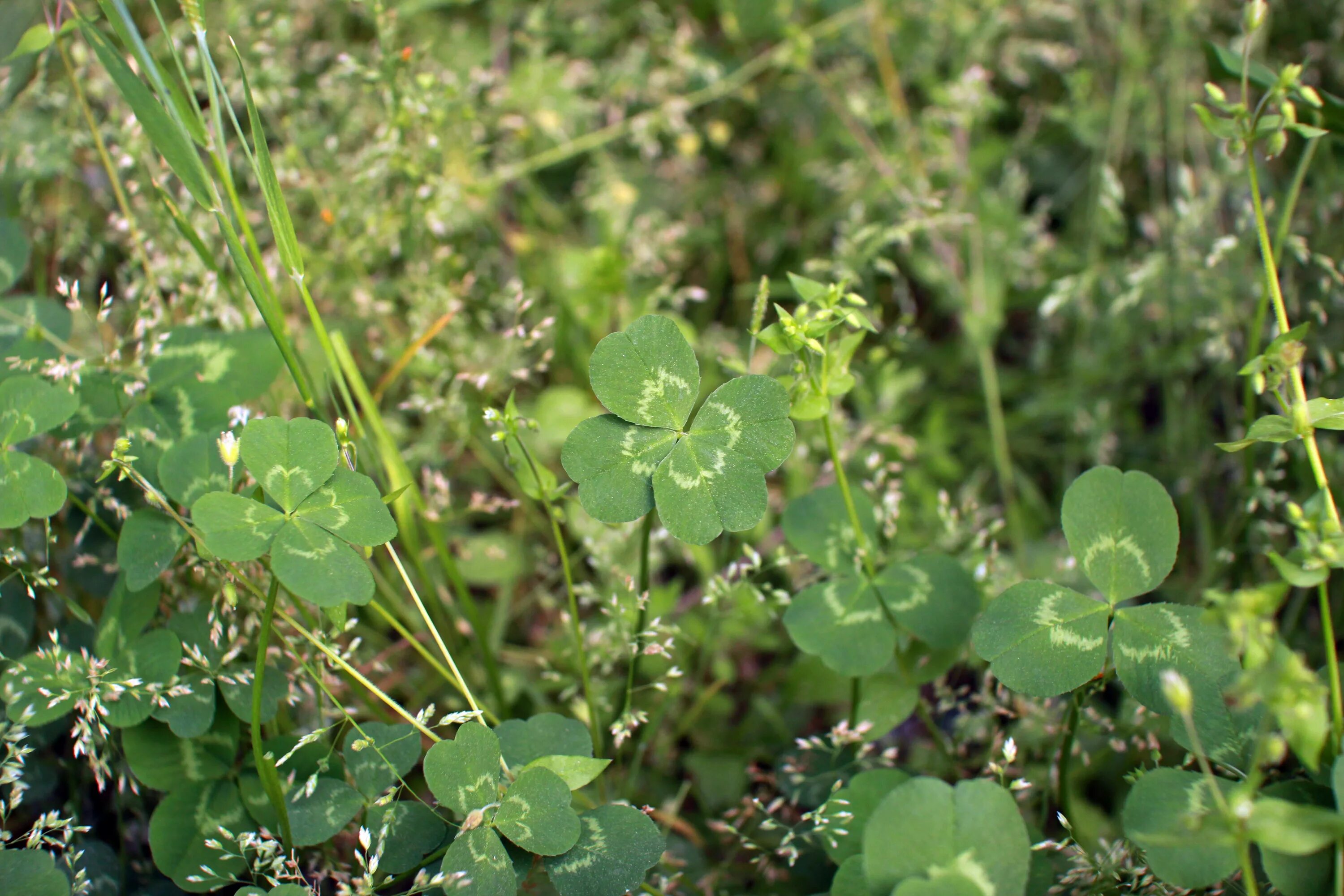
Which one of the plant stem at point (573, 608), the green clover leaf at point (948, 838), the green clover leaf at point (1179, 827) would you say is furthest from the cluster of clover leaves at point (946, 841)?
the plant stem at point (573, 608)

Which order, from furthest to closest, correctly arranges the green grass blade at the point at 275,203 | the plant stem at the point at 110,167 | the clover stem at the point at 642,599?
the plant stem at the point at 110,167, the clover stem at the point at 642,599, the green grass blade at the point at 275,203

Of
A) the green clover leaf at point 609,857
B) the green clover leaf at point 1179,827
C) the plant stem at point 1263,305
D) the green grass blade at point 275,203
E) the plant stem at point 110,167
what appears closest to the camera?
the green clover leaf at point 1179,827

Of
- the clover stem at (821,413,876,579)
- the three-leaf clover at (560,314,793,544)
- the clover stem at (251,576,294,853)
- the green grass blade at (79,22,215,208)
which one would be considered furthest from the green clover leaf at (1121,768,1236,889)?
the green grass blade at (79,22,215,208)

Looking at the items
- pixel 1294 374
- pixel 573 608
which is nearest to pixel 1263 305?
pixel 1294 374

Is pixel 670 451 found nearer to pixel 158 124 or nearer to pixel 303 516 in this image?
pixel 303 516

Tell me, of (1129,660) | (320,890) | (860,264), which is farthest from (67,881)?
(860,264)

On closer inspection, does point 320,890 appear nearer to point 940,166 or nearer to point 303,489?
point 303,489

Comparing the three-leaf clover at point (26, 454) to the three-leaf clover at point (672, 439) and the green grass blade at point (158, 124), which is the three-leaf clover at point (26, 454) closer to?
the green grass blade at point (158, 124)
